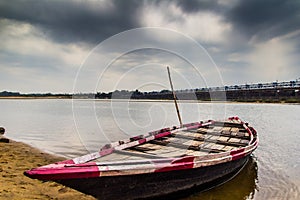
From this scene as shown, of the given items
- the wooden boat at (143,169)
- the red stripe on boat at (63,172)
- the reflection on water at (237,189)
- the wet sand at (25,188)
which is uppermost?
the red stripe on boat at (63,172)

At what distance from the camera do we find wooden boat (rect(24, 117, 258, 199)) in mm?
4168

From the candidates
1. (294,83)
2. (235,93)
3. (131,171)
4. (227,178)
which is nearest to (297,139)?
(227,178)

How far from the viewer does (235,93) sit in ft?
299

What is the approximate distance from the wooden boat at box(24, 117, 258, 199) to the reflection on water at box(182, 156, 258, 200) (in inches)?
12.7

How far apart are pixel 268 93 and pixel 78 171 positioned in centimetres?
8712

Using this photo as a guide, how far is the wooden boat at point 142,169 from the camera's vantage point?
4.17 meters

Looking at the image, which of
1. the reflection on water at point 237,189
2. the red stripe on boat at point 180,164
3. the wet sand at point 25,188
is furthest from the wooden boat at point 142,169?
the wet sand at point 25,188

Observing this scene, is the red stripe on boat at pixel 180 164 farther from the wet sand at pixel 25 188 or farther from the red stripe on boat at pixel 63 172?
the wet sand at pixel 25 188

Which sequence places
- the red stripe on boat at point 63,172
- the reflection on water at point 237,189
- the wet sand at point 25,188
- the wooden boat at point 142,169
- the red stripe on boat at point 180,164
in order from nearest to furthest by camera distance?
1. the red stripe on boat at point 63,172
2. the wooden boat at point 142,169
3. the red stripe on boat at point 180,164
4. the wet sand at point 25,188
5. the reflection on water at point 237,189

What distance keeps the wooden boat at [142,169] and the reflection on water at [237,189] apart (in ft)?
1.06

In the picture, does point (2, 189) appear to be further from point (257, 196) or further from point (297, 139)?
point (297, 139)

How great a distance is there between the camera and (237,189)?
7.41m

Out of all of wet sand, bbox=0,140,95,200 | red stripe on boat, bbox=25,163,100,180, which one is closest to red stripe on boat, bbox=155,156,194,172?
red stripe on boat, bbox=25,163,100,180

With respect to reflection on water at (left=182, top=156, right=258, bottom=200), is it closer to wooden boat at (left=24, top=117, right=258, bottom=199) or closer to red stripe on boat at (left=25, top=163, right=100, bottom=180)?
wooden boat at (left=24, top=117, right=258, bottom=199)
